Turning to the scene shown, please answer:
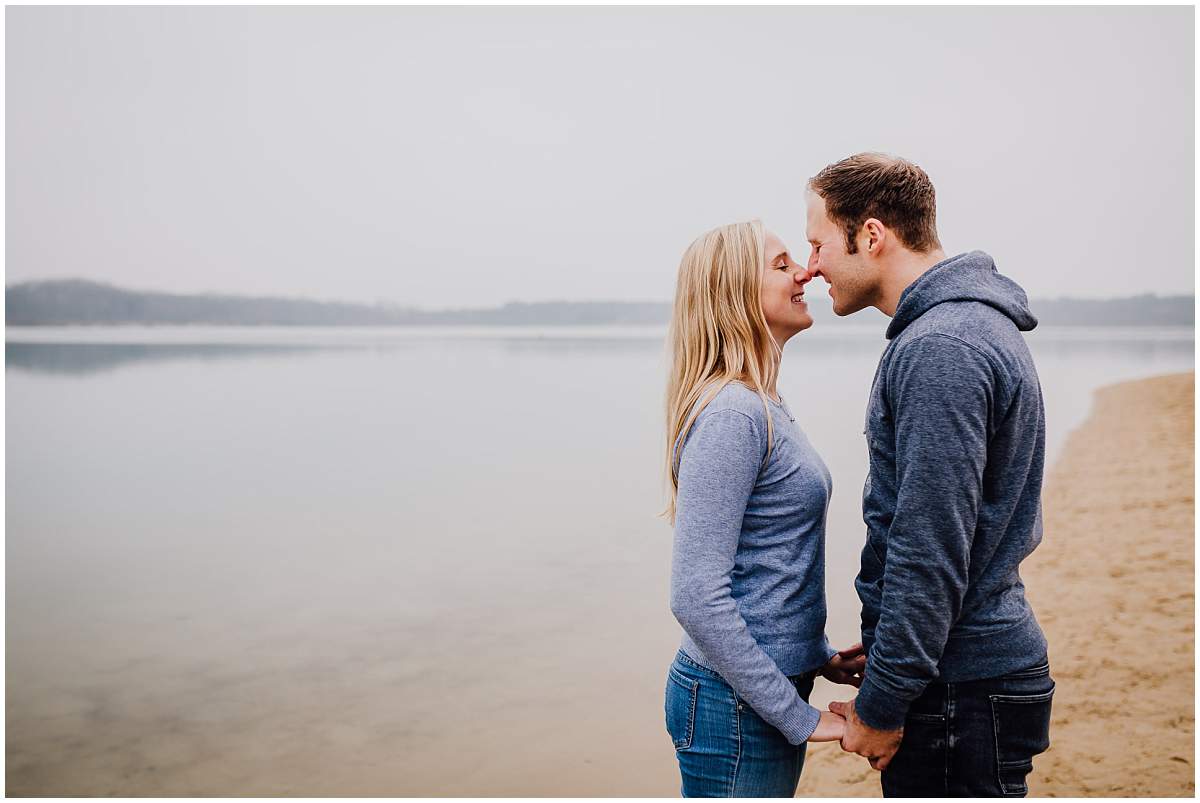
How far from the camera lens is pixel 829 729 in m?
1.89

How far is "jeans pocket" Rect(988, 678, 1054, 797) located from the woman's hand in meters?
0.29

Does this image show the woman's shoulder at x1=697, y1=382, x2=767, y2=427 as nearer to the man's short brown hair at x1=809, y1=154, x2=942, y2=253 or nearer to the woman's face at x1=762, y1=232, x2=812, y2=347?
the woman's face at x1=762, y1=232, x2=812, y2=347

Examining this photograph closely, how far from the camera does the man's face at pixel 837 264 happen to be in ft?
6.36

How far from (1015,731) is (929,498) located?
1.84ft

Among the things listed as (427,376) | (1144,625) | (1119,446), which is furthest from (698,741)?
(427,376)

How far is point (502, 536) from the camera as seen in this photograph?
10.0 meters

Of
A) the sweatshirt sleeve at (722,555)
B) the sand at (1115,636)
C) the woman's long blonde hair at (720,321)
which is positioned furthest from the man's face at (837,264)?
the sand at (1115,636)

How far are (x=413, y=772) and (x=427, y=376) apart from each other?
104 ft

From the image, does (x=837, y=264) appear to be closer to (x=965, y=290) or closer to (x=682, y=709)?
(x=965, y=290)

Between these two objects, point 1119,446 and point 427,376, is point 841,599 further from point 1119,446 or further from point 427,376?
point 427,376

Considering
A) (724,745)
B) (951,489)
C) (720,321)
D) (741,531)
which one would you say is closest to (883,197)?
(720,321)

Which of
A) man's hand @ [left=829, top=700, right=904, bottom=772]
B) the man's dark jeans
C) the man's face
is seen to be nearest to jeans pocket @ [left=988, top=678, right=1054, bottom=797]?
the man's dark jeans

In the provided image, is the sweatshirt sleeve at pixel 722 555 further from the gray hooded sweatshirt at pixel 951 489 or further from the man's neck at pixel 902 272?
the man's neck at pixel 902 272

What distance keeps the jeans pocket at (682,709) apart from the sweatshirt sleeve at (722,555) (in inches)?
4.7
